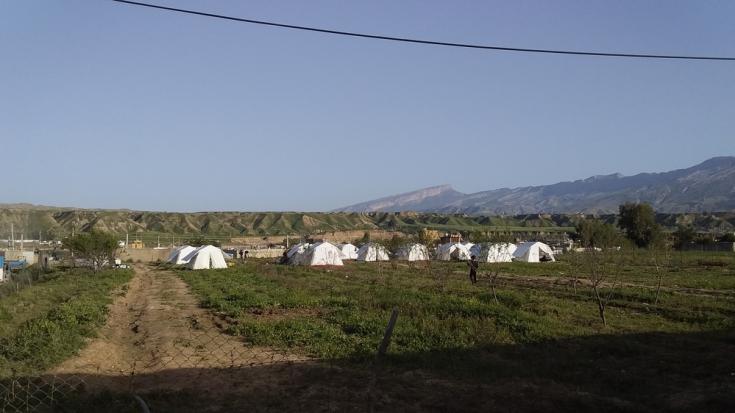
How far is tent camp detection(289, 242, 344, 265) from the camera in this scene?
5316 centimetres

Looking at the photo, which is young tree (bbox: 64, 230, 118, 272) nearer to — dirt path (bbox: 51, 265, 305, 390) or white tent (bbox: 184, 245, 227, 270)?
white tent (bbox: 184, 245, 227, 270)

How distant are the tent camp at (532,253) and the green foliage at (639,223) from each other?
92.9 feet

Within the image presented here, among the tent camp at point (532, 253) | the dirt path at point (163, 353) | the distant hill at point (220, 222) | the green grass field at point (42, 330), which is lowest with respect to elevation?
the tent camp at point (532, 253)

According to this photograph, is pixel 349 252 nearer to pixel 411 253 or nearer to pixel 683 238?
pixel 411 253

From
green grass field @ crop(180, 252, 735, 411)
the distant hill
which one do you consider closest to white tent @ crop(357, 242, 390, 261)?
green grass field @ crop(180, 252, 735, 411)

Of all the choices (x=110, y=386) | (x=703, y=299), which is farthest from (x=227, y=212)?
(x=110, y=386)

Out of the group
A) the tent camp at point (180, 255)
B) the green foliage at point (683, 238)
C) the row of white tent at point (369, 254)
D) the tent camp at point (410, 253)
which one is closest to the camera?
the row of white tent at point (369, 254)

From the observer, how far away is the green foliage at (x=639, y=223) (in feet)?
288

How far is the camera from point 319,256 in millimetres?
53406

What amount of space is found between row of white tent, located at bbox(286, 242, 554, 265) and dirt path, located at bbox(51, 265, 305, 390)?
33292mm

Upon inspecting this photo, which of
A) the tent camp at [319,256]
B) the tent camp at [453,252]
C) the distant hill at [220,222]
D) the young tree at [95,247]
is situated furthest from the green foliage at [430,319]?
the distant hill at [220,222]

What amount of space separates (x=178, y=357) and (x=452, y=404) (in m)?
5.77

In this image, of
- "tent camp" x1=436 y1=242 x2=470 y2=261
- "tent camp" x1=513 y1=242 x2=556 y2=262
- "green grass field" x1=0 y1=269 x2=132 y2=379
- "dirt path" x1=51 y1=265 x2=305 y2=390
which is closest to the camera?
"dirt path" x1=51 y1=265 x2=305 y2=390

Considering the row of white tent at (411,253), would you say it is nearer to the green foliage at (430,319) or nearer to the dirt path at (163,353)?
the green foliage at (430,319)
